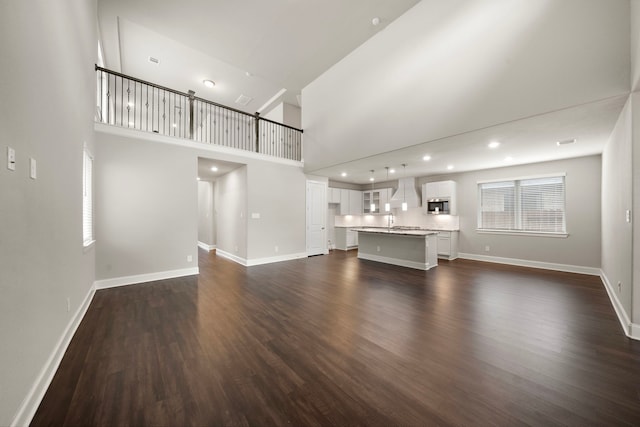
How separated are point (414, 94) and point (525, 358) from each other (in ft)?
12.9

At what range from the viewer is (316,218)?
7.57 meters

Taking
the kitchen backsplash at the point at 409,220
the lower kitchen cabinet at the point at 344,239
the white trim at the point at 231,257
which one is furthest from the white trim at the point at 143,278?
the kitchen backsplash at the point at 409,220

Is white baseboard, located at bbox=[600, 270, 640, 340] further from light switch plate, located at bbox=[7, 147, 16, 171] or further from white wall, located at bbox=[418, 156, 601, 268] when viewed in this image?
light switch plate, located at bbox=[7, 147, 16, 171]

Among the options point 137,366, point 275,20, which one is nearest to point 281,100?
point 275,20

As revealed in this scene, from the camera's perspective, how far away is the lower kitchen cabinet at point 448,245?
6887 mm

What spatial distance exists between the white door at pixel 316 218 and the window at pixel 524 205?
183 inches

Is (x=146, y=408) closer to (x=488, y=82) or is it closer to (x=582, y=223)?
(x=488, y=82)

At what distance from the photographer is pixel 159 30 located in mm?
4570

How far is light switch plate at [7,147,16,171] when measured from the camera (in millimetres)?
1303

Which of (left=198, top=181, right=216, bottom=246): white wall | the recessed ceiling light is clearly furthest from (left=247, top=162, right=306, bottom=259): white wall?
the recessed ceiling light

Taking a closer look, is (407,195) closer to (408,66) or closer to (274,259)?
(408,66)

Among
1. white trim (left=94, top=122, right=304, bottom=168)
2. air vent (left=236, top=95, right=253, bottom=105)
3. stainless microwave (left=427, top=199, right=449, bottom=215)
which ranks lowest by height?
stainless microwave (left=427, top=199, right=449, bottom=215)

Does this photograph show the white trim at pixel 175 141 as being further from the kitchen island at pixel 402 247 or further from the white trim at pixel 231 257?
the kitchen island at pixel 402 247

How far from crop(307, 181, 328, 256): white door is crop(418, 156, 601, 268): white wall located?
15.2ft
